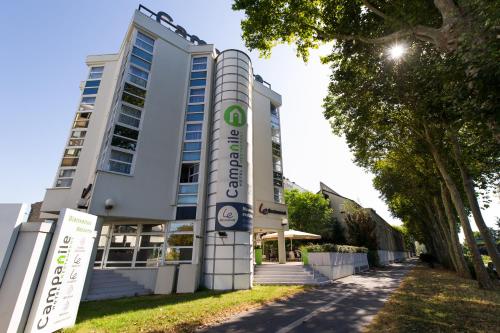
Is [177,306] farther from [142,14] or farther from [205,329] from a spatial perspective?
[142,14]

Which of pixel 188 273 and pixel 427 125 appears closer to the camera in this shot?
pixel 188 273

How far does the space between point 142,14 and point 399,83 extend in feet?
57.8

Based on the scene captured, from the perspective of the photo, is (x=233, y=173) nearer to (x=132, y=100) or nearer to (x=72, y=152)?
(x=132, y=100)

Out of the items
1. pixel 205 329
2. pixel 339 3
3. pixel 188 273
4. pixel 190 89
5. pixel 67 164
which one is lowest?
pixel 205 329

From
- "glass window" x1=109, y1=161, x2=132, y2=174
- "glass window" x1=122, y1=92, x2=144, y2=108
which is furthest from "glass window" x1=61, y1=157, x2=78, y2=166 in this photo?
"glass window" x1=122, y1=92, x2=144, y2=108

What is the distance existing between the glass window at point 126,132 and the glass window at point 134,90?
2.60m

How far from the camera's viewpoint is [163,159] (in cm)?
1655

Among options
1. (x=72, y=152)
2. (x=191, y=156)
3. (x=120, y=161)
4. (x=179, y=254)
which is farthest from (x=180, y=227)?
(x=72, y=152)

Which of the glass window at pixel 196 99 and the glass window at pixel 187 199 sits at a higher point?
the glass window at pixel 196 99

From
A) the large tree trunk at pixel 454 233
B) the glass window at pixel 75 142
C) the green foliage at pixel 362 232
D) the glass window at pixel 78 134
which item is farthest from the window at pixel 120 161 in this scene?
the green foliage at pixel 362 232

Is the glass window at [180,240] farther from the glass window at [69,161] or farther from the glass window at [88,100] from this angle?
the glass window at [88,100]

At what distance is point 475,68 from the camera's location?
15.8 ft

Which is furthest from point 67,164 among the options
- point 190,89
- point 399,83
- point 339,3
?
point 399,83

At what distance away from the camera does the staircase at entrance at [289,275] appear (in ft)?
49.3
